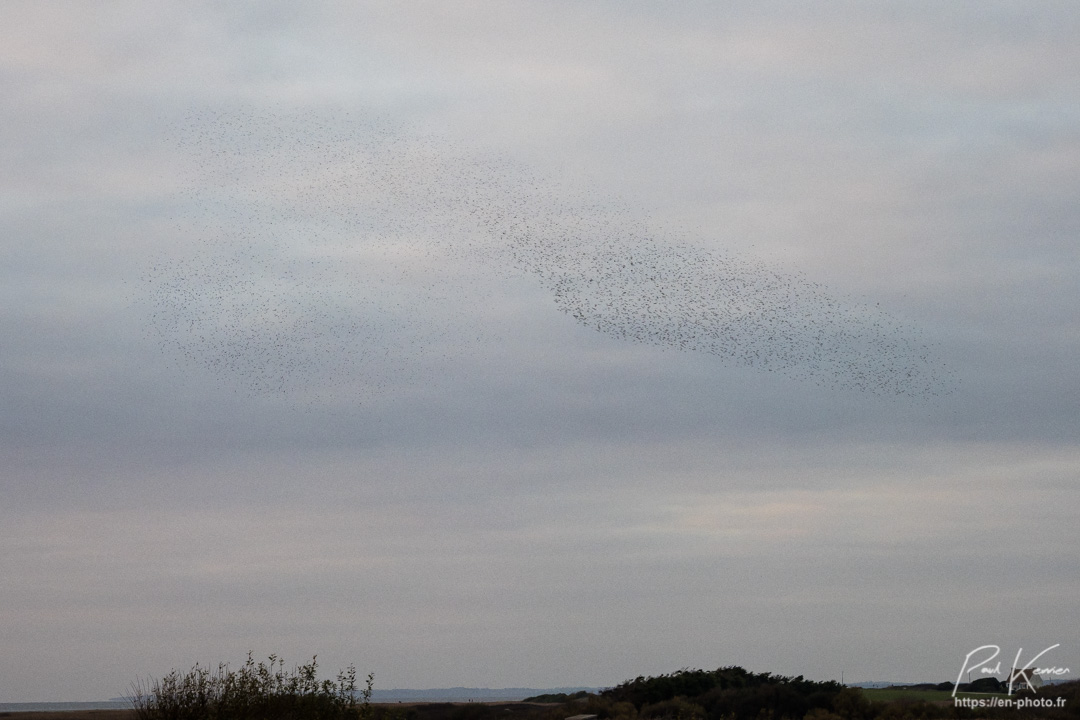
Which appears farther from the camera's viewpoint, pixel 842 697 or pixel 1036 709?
pixel 842 697

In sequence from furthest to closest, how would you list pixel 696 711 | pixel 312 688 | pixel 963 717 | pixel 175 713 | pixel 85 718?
pixel 85 718, pixel 696 711, pixel 963 717, pixel 312 688, pixel 175 713

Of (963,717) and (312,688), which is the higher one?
(312,688)

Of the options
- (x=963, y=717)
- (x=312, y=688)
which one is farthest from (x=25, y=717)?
(x=963, y=717)

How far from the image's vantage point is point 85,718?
191 feet

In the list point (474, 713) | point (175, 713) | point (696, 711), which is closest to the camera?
point (175, 713)

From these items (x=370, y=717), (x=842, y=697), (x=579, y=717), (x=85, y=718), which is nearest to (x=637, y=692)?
(x=579, y=717)

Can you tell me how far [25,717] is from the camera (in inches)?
2618

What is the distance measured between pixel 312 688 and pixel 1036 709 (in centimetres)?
3361

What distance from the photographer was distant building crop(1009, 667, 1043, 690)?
4528cm

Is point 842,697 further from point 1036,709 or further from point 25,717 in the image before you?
point 25,717

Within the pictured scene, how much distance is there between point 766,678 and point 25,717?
141 feet

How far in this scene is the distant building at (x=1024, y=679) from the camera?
45.3 meters

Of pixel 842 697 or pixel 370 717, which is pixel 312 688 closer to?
pixel 370 717

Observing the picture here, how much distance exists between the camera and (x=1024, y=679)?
47.5 m
